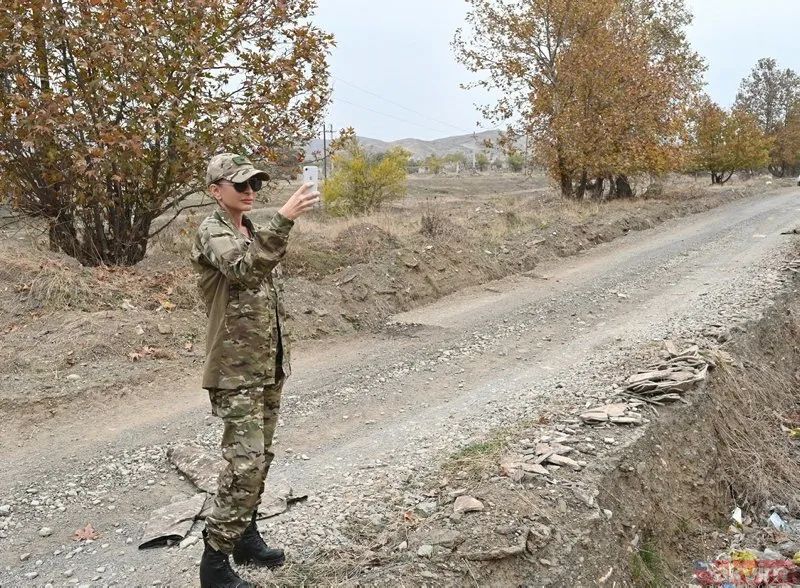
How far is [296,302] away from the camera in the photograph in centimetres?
896

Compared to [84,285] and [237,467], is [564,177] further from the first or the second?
[237,467]

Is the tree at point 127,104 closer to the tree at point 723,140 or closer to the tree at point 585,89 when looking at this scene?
the tree at point 585,89

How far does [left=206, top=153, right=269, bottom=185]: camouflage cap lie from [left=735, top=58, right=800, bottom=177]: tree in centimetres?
6012

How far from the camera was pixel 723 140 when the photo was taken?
37.4 metres

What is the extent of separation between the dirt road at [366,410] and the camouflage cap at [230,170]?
212cm

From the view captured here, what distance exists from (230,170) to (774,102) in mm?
Result: 63541

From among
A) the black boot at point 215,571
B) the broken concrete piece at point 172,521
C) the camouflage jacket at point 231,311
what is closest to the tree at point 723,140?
the broken concrete piece at point 172,521

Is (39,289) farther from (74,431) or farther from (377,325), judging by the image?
(377,325)

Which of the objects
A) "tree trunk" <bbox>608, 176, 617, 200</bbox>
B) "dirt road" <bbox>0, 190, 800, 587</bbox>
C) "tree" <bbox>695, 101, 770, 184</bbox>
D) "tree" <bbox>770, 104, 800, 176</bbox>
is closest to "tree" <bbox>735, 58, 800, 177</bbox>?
"tree" <bbox>770, 104, 800, 176</bbox>

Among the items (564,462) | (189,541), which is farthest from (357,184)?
(189,541)

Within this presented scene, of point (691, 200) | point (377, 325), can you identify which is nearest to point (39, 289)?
point (377, 325)

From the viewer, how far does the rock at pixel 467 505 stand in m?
3.82

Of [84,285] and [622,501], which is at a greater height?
[84,285]

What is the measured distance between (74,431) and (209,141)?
473 cm
